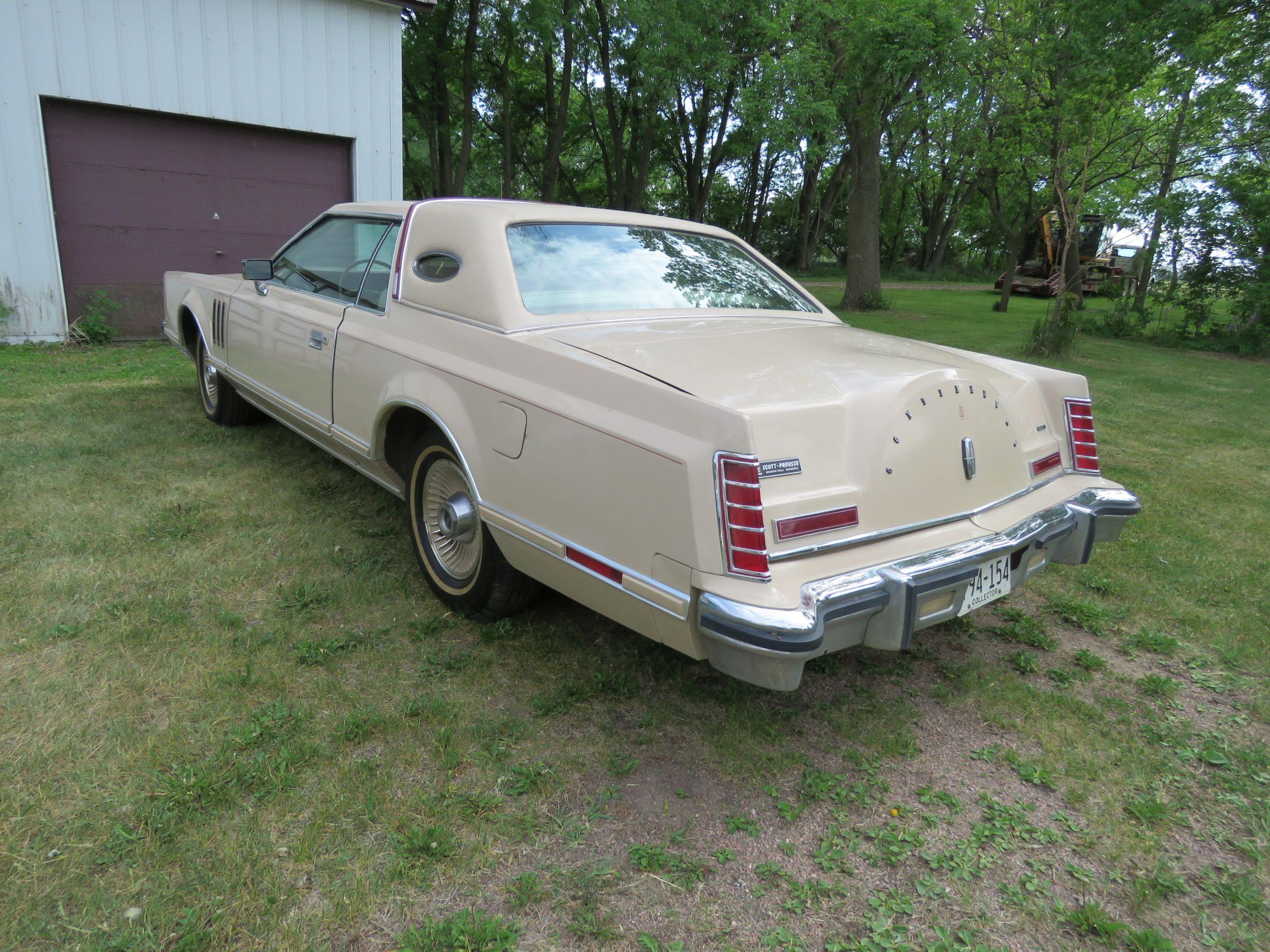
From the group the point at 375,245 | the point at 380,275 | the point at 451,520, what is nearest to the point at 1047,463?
the point at 451,520

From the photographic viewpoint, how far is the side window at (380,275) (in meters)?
3.65

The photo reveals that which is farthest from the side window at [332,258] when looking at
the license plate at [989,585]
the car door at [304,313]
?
the license plate at [989,585]

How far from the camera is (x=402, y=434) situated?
11.7ft

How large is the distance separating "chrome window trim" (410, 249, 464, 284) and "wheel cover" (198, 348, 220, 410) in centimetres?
281

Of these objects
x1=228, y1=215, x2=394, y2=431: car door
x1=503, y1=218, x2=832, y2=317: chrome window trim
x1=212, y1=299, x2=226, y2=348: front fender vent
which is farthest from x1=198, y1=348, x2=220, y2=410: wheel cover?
x1=503, y1=218, x2=832, y2=317: chrome window trim

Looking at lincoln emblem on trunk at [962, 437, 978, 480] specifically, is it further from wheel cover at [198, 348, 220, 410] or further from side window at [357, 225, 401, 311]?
wheel cover at [198, 348, 220, 410]

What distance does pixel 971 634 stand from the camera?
354cm

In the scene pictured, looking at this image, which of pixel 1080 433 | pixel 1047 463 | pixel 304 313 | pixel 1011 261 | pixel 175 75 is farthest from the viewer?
pixel 1011 261

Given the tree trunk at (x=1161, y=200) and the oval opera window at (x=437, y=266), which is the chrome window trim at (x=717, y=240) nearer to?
the oval opera window at (x=437, y=266)

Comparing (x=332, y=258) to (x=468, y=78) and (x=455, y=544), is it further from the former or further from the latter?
(x=468, y=78)

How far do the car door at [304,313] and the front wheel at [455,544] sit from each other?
2.57ft

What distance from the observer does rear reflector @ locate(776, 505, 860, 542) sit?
7.37ft

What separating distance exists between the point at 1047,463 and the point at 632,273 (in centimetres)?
181

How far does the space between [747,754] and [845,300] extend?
15301 mm
